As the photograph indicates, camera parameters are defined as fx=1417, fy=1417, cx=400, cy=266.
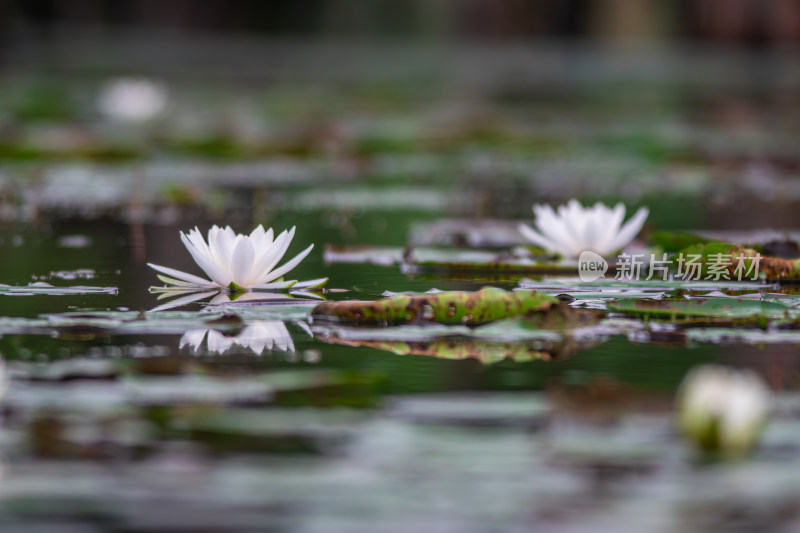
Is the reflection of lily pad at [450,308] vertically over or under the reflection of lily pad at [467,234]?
under

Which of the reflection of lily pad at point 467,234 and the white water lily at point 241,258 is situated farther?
the reflection of lily pad at point 467,234

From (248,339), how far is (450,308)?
303 millimetres

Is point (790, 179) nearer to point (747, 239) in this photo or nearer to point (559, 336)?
point (747, 239)

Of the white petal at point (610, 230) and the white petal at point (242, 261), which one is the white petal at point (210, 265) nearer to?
the white petal at point (242, 261)

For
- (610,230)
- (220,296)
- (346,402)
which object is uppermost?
(610,230)

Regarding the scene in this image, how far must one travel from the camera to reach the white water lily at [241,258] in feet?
7.43

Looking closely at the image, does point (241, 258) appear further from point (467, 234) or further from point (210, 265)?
point (467, 234)

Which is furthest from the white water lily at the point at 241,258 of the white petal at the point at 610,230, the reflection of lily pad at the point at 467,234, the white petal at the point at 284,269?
the reflection of lily pad at the point at 467,234

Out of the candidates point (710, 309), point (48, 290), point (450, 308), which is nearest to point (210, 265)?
point (48, 290)

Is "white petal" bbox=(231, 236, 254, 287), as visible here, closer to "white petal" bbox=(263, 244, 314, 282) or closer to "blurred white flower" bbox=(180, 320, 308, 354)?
"white petal" bbox=(263, 244, 314, 282)

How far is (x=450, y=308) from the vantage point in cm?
206

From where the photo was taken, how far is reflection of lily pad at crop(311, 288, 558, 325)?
6.77 feet

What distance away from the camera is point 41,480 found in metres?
1.26

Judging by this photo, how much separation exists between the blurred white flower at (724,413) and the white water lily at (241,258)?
1026 millimetres
